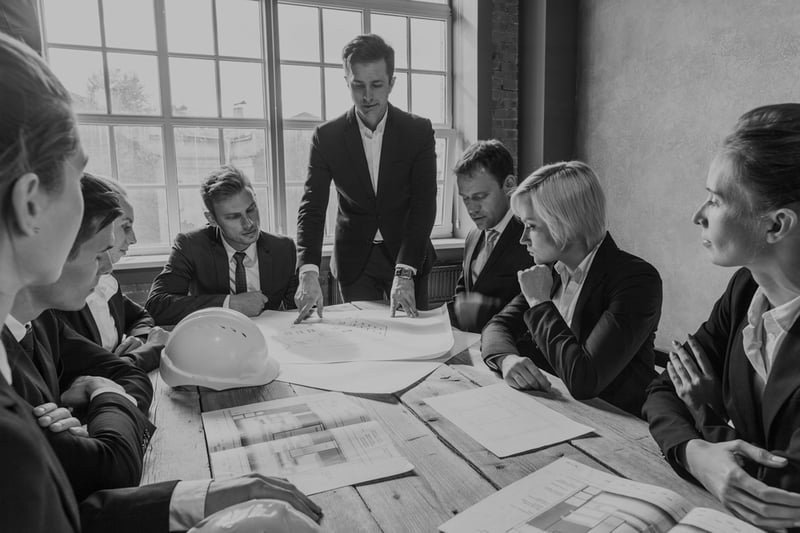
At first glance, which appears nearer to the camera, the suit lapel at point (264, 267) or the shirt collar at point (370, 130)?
the suit lapel at point (264, 267)

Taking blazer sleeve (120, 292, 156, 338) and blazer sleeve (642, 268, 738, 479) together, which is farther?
blazer sleeve (120, 292, 156, 338)

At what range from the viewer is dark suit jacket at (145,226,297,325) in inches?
86.8

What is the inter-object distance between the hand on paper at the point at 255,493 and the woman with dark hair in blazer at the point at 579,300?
2.24 ft

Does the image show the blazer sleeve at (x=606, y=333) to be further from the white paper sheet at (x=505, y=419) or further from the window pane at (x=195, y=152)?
the window pane at (x=195, y=152)

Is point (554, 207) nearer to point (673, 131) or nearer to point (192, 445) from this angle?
point (192, 445)

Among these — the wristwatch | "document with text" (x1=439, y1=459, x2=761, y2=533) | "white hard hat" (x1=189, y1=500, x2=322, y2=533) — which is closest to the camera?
"white hard hat" (x1=189, y1=500, x2=322, y2=533)

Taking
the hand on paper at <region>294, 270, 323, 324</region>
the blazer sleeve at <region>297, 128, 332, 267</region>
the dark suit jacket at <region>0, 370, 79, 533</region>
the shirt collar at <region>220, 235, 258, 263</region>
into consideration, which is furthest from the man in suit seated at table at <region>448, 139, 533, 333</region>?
the dark suit jacket at <region>0, 370, 79, 533</region>

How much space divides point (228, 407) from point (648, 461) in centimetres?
86

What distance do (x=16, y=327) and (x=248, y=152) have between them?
3.16m

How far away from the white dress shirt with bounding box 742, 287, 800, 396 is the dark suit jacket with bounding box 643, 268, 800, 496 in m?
0.02

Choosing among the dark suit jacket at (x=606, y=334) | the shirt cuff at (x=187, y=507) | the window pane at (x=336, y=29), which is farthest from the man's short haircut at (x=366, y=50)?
the shirt cuff at (x=187, y=507)

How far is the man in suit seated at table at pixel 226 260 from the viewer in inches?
90.3

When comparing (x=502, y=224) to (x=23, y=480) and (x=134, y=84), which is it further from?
(x=134, y=84)

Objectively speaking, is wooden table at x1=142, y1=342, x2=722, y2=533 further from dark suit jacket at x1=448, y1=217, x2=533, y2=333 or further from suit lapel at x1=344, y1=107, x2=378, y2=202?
suit lapel at x1=344, y1=107, x2=378, y2=202
